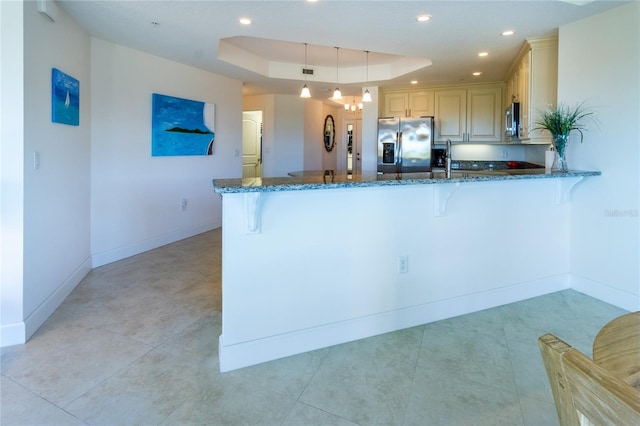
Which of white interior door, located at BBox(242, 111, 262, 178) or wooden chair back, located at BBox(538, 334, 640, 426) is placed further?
white interior door, located at BBox(242, 111, 262, 178)

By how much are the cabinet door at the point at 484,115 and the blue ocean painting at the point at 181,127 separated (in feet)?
12.9

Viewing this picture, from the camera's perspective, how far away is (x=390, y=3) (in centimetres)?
288

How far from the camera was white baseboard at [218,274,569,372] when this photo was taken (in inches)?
80.2

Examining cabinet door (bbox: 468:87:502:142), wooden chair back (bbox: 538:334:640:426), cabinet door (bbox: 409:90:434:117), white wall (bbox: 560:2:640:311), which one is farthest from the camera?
cabinet door (bbox: 409:90:434:117)

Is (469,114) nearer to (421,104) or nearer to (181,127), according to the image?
(421,104)

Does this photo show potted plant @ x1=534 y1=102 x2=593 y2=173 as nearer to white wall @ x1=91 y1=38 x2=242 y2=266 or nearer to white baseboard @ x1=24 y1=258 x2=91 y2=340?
white baseboard @ x1=24 y1=258 x2=91 y2=340

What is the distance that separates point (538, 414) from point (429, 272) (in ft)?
3.51

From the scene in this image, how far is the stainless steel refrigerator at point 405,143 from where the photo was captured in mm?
5953

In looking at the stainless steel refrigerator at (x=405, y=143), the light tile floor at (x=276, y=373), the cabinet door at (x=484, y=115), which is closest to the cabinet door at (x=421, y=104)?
the stainless steel refrigerator at (x=405, y=143)

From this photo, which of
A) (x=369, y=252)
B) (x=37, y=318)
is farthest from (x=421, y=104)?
(x=37, y=318)

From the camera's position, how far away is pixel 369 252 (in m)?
2.35

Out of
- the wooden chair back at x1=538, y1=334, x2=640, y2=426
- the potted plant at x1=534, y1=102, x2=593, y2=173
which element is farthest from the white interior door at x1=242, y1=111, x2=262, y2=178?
the wooden chair back at x1=538, y1=334, x2=640, y2=426

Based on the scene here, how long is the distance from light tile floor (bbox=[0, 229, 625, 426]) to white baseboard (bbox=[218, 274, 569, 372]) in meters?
0.06

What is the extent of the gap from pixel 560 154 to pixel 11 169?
12.9 ft
